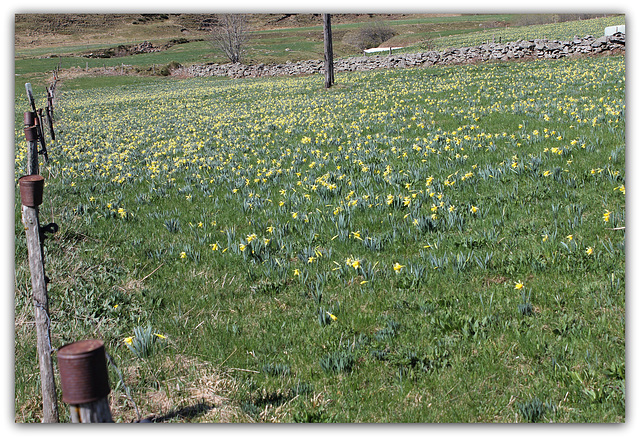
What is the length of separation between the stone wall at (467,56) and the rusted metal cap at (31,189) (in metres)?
28.1

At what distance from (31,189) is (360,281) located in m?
2.96

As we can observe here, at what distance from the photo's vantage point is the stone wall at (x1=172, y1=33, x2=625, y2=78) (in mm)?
25062

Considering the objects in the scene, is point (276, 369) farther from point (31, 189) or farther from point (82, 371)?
point (31, 189)

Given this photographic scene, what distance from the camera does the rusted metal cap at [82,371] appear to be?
5.76 ft

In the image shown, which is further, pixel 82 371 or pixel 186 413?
pixel 186 413

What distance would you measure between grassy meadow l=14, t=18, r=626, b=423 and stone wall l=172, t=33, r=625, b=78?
1827cm

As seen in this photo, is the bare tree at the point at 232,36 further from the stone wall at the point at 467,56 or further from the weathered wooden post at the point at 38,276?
the weathered wooden post at the point at 38,276

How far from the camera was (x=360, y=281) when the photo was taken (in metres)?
4.63

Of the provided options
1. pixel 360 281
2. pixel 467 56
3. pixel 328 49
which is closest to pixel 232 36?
pixel 467 56

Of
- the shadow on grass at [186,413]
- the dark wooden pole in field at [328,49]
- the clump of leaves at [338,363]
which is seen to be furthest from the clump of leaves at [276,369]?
the dark wooden pole in field at [328,49]

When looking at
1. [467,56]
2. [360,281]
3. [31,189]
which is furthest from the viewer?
[467,56]

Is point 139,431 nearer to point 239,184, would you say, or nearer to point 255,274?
point 255,274

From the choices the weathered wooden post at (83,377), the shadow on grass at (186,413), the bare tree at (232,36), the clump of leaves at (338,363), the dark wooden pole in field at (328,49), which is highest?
the bare tree at (232,36)

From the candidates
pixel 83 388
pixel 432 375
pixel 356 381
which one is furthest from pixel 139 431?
pixel 432 375
